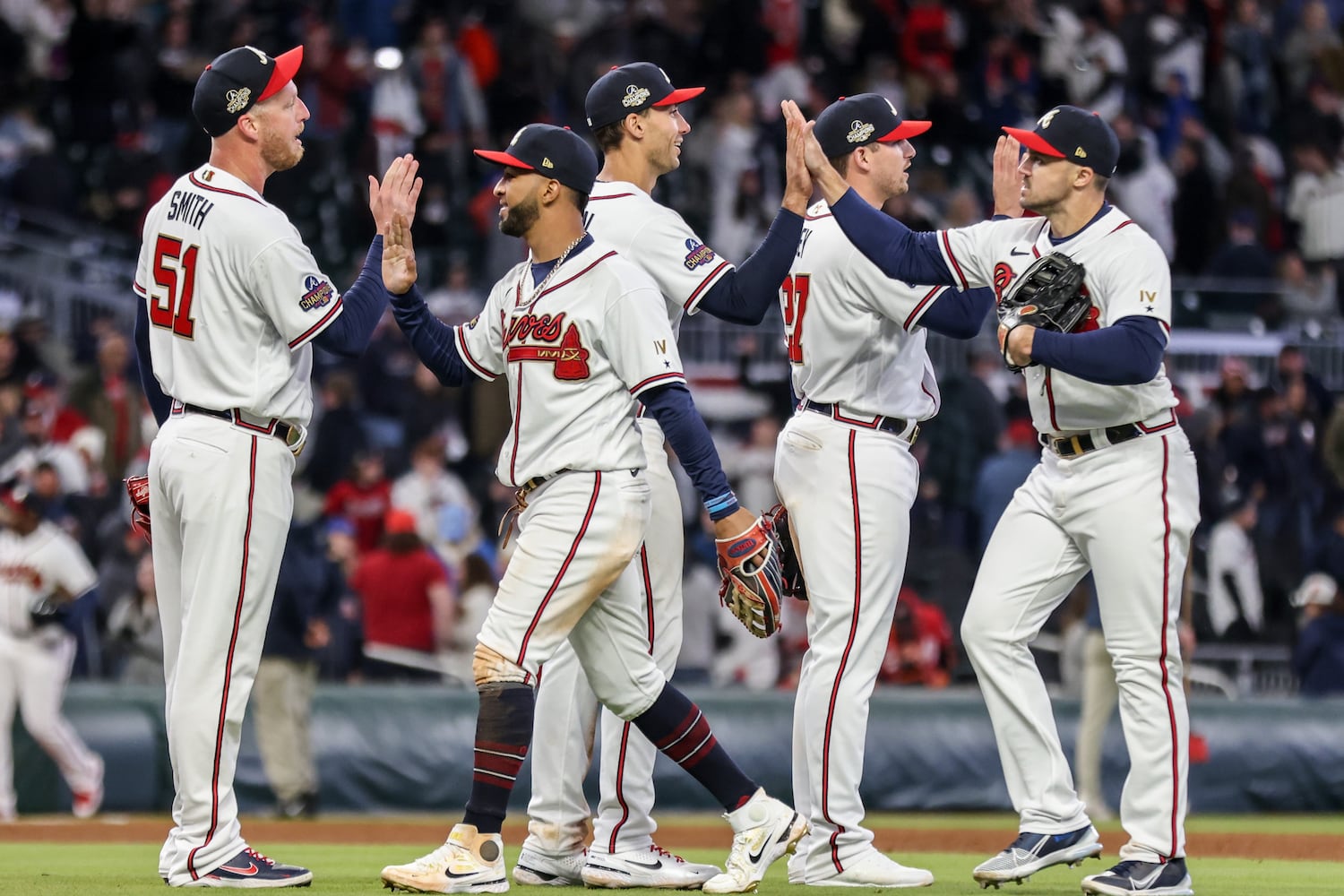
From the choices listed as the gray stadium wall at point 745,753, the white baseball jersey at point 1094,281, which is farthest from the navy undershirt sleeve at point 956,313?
the gray stadium wall at point 745,753

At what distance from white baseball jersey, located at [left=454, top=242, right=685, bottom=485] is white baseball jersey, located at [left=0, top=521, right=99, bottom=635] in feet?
22.2

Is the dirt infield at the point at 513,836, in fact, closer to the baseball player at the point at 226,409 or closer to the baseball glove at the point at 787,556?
the baseball glove at the point at 787,556

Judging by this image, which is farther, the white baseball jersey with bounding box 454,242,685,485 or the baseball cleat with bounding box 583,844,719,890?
the baseball cleat with bounding box 583,844,719,890

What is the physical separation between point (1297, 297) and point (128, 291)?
9.76 m

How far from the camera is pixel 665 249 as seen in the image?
627 centimetres

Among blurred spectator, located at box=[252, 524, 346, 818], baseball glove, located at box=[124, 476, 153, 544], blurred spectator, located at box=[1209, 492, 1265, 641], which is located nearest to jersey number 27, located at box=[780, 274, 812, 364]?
baseball glove, located at box=[124, 476, 153, 544]

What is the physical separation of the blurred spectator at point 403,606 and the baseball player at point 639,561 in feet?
20.1

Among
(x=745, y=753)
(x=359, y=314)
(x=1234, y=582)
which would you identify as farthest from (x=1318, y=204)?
(x=359, y=314)

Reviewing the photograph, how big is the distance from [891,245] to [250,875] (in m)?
2.80

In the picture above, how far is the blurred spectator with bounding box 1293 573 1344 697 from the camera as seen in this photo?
12.8 m

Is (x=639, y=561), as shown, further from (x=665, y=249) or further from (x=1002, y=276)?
(x=1002, y=276)

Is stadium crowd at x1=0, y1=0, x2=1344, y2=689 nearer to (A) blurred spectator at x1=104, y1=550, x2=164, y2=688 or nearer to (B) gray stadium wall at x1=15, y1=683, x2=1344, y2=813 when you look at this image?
(A) blurred spectator at x1=104, y1=550, x2=164, y2=688

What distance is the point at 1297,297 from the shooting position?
16.3 meters

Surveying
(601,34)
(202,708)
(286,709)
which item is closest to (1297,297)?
(601,34)
